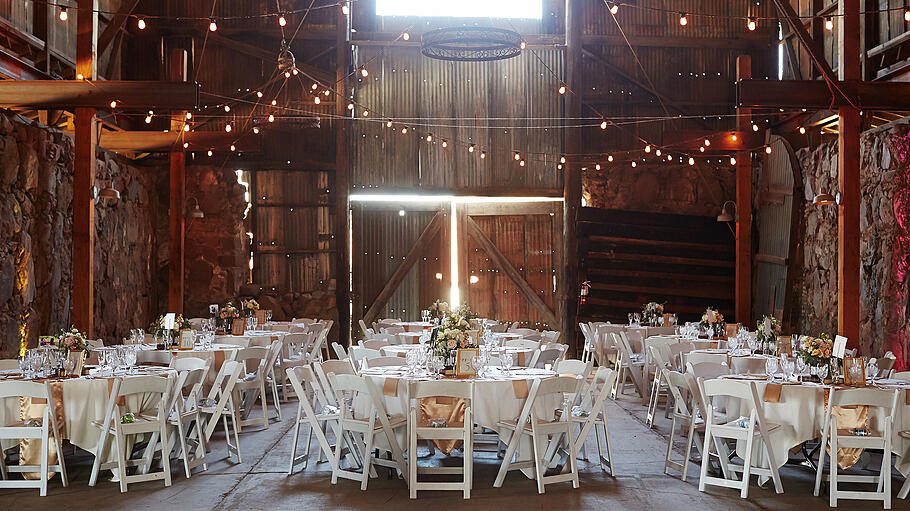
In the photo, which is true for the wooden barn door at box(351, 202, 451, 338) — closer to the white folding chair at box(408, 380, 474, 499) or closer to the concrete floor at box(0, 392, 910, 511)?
the concrete floor at box(0, 392, 910, 511)

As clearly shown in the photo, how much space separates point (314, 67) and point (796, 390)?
11926 mm

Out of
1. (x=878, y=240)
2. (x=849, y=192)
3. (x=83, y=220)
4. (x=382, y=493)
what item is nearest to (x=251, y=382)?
(x=382, y=493)

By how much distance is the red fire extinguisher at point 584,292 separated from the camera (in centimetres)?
1606

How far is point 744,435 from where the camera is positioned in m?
6.15

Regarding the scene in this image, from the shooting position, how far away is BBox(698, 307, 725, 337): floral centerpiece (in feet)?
36.3

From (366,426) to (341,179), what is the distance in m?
10.2

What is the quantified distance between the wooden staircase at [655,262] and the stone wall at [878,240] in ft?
9.79

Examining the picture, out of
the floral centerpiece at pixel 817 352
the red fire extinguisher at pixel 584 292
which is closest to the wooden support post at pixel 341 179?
the red fire extinguisher at pixel 584 292

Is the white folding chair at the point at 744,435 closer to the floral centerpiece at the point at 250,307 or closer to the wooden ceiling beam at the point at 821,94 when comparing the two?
the wooden ceiling beam at the point at 821,94

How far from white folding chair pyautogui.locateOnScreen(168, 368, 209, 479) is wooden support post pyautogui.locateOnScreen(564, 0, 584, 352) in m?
9.71

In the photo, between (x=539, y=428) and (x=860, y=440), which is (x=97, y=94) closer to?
(x=539, y=428)

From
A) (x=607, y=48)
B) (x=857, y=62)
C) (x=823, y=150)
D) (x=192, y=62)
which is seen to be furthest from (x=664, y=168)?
(x=192, y=62)

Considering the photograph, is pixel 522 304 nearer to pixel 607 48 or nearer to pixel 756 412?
pixel 607 48

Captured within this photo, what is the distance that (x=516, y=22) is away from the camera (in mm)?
16531
